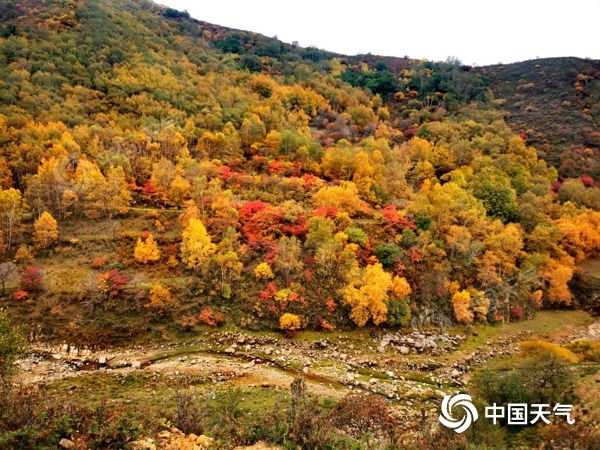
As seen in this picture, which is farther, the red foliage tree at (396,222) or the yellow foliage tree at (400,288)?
the red foliage tree at (396,222)

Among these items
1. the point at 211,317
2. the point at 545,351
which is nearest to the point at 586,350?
the point at 545,351

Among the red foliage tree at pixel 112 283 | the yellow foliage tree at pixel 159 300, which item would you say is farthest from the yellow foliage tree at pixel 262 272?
the red foliage tree at pixel 112 283

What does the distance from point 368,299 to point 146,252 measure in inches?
1110

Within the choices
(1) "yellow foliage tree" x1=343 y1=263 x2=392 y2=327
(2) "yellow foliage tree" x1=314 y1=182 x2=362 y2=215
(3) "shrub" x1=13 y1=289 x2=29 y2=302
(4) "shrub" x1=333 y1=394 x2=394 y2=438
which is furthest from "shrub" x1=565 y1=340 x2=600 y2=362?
(3) "shrub" x1=13 y1=289 x2=29 y2=302

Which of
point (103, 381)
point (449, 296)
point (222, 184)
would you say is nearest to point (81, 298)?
point (103, 381)

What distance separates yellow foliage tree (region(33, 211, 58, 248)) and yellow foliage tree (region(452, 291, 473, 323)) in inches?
2075

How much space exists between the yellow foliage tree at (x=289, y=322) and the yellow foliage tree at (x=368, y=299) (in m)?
6.69

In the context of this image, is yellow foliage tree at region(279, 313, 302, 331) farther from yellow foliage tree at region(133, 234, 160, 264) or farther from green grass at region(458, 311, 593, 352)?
green grass at region(458, 311, 593, 352)

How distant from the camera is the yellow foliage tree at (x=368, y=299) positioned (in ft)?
154

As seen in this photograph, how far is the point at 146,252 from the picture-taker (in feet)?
163

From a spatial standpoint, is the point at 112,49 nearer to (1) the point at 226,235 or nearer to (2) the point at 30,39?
(2) the point at 30,39

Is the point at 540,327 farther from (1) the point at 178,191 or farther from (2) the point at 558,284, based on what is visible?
(1) the point at 178,191

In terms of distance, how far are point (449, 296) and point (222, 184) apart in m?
41.1

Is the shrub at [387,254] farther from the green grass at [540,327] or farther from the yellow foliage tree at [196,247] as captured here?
the yellow foliage tree at [196,247]
